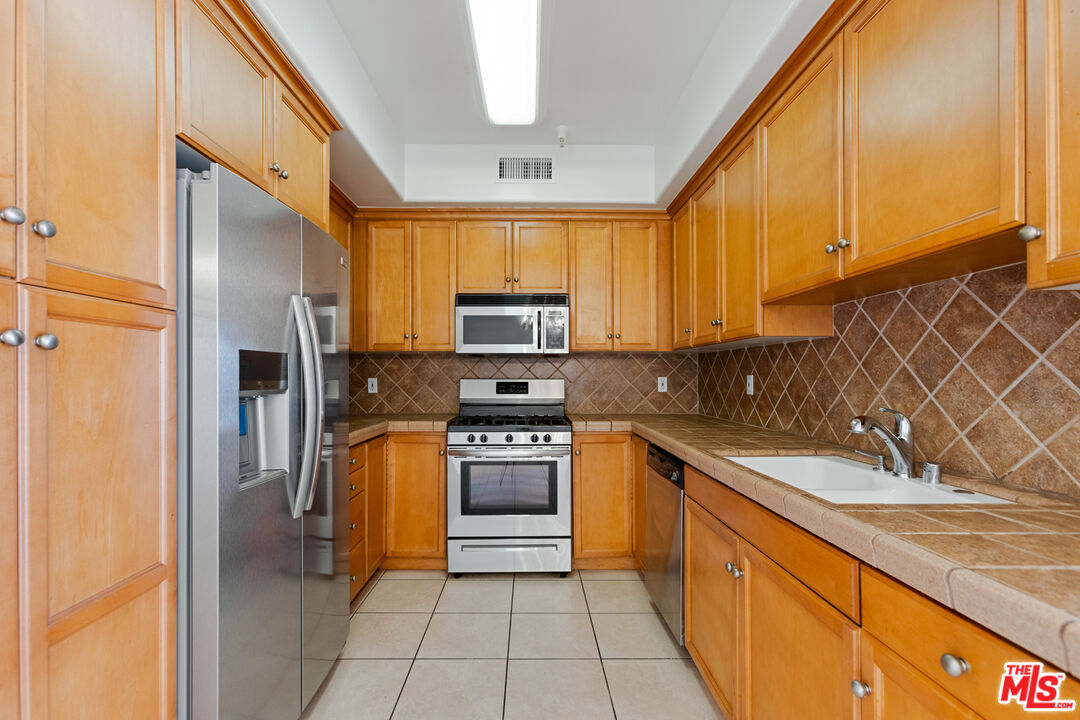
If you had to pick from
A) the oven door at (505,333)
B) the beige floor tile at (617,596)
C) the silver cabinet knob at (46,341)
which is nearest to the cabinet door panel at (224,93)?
the silver cabinet knob at (46,341)

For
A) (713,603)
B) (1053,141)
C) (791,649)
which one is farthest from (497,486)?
(1053,141)

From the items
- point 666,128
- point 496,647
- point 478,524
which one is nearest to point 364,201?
point 666,128

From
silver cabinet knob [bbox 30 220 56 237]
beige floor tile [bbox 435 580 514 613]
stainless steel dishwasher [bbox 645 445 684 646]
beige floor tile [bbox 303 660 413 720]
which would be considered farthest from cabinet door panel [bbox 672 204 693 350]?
silver cabinet knob [bbox 30 220 56 237]

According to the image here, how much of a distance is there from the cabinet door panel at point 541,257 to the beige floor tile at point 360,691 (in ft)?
7.01

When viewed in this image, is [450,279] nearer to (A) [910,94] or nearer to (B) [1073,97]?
(A) [910,94]

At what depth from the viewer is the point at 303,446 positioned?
149 centimetres

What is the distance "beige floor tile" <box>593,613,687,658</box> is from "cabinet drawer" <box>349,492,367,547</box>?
4.14 ft

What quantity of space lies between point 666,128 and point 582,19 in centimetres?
96

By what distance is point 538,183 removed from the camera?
2.98 meters

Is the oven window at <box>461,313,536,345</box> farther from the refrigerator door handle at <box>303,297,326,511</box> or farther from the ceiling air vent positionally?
the refrigerator door handle at <box>303,297,326,511</box>

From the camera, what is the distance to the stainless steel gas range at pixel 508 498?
275 centimetres

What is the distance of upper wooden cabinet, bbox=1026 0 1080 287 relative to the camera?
2.61 feet

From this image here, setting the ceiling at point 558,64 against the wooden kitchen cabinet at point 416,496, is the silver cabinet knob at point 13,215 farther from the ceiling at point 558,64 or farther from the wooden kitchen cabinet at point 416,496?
the wooden kitchen cabinet at point 416,496

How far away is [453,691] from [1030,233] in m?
2.13
